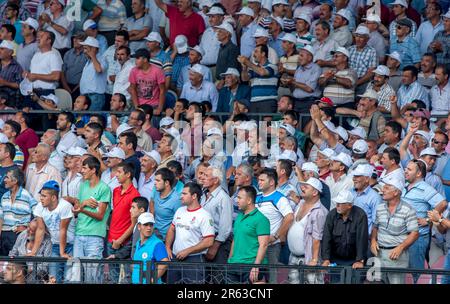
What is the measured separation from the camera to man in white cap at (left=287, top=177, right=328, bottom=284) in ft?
57.1

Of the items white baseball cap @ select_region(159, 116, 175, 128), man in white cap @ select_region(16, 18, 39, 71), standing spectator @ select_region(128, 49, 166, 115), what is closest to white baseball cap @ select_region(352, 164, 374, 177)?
white baseball cap @ select_region(159, 116, 175, 128)

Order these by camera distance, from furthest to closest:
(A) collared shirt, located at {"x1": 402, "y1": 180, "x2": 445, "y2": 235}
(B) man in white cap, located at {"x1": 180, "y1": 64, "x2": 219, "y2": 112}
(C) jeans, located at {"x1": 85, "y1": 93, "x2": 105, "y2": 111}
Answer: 1. (C) jeans, located at {"x1": 85, "y1": 93, "x2": 105, "y2": 111}
2. (B) man in white cap, located at {"x1": 180, "y1": 64, "x2": 219, "y2": 112}
3. (A) collared shirt, located at {"x1": 402, "y1": 180, "x2": 445, "y2": 235}

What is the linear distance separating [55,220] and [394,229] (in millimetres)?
3892

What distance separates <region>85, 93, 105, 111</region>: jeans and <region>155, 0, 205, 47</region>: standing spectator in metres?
1.50

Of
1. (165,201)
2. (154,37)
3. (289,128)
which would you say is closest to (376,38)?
(289,128)

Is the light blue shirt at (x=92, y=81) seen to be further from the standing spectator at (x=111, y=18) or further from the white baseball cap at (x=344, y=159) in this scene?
the white baseball cap at (x=344, y=159)

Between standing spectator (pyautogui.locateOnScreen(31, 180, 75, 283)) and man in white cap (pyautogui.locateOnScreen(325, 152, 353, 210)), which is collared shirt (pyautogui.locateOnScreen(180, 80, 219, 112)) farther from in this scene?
standing spectator (pyautogui.locateOnScreen(31, 180, 75, 283))

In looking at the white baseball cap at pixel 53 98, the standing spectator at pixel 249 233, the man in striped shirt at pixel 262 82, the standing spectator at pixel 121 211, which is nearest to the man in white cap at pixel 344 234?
the standing spectator at pixel 249 233

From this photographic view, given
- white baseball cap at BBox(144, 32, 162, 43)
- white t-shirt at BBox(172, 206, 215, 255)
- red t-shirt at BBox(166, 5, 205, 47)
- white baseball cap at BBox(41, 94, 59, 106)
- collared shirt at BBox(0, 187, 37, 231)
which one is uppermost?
red t-shirt at BBox(166, 5, 205, 47)

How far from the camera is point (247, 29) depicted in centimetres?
2291

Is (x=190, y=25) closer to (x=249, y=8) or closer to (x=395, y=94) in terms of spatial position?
(x=249, y=8)

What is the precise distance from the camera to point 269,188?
713 inches

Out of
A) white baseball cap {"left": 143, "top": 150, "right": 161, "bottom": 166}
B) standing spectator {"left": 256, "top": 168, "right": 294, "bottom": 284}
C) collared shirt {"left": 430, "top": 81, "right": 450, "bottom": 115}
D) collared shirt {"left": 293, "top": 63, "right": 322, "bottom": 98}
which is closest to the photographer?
standing spectator {"left": 256, "top": 168, "right": 294, "bottom": 284}

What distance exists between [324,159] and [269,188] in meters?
1.26
